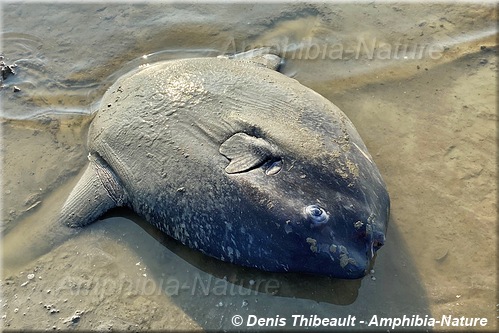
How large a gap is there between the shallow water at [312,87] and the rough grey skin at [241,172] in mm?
432

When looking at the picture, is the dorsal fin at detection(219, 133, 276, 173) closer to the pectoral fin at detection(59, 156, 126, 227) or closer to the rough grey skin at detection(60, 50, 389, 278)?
the rough grey skin at detection(60, 50, 389, 278)

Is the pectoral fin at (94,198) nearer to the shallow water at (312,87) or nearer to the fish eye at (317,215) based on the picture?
the shallow water at (312,87)

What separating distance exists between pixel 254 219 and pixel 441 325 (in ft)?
6.34

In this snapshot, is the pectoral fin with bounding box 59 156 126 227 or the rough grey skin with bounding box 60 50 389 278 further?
the pectoral fin with bounding box 59 156 126 227

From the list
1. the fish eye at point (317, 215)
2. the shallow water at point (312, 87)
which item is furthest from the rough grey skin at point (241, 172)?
the shallow water at point (312, 87)

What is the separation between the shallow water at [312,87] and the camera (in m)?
4.50

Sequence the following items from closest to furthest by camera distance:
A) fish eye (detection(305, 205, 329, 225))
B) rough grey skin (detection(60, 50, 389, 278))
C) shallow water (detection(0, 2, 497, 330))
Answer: fish eye (detection(305, 205, 329, 225)) → rough grey skin (detection(60, 50, 389, 278)) → shallow water (detection(0, 2, 497, 330))

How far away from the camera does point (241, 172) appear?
4.10 meters

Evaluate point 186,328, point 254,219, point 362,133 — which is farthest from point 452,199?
point 186,328

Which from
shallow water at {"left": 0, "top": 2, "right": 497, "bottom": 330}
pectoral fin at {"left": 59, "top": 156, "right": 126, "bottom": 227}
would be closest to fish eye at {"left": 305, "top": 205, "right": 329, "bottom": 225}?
shallow water at {"left": 0, "top": 2, "right": 497, "bottom": 330}

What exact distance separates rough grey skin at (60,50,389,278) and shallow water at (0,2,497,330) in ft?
1.42

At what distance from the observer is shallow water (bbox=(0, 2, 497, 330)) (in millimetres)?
4496

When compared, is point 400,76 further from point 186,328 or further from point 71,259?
point 71,259

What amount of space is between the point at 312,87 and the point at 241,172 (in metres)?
2.62
